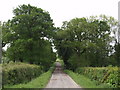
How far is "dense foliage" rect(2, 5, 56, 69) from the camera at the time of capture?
45.8m

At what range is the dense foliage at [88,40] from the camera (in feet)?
179

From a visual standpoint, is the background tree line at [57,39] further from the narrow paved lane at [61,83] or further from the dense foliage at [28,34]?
the narrow paved lane at [61,83]

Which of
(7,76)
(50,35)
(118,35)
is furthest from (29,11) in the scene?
(7,76)

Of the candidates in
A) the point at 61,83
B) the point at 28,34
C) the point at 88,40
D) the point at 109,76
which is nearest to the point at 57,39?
the point at 88,40

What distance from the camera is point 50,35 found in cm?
4841

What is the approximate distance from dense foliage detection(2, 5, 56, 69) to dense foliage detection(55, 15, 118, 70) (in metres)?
8.21

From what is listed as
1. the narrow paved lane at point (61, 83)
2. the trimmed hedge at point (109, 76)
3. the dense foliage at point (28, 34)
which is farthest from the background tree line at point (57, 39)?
the trimmed hedge at point (109, 76)

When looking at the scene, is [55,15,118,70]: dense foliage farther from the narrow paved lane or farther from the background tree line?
the narrow paved lane

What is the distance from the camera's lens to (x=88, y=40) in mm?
55062

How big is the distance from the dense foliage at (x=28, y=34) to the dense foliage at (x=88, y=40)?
8206mm

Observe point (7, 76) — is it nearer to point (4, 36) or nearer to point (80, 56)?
point (4, 36)

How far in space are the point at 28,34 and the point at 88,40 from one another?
1546cm

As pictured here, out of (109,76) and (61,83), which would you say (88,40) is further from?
(109,76)

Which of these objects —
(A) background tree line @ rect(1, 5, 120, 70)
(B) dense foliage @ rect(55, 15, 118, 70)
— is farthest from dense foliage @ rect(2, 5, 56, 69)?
(B) dense foliage @ rect(55, 15, 118, 70)
